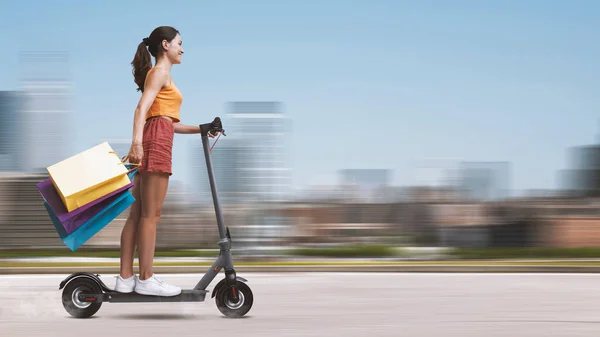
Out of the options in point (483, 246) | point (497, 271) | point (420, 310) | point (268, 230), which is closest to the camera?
point (420, 310)

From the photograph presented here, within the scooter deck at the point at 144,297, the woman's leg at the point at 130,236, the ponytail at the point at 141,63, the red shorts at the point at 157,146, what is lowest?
the scooter deck at the point at 144,297

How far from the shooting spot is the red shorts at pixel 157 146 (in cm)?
601

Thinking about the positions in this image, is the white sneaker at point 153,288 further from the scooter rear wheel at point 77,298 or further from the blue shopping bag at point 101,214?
the blue shopping bag at point 101,214

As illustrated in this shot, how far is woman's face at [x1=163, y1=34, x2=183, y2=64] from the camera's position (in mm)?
6207

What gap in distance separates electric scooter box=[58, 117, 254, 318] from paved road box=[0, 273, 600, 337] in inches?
3.9

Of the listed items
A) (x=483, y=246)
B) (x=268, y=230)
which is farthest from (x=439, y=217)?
(x=268, y=230)

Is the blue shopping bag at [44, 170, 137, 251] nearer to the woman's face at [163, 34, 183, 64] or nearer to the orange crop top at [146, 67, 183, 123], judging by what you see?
the orange crop top at [146, 67, 183, 123]

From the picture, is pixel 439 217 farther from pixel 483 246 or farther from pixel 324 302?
pixel 324 302

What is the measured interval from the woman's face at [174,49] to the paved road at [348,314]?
72.0 inches

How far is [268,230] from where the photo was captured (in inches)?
2936

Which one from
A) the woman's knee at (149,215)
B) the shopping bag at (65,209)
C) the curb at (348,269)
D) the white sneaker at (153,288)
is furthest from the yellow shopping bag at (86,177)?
the curb at (348,269)

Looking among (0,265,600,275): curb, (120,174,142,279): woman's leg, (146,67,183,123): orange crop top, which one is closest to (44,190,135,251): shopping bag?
(120,174,142,279): woman's leg

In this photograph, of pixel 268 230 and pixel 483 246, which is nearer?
pixel 268 230

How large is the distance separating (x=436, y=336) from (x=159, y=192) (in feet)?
6.77
